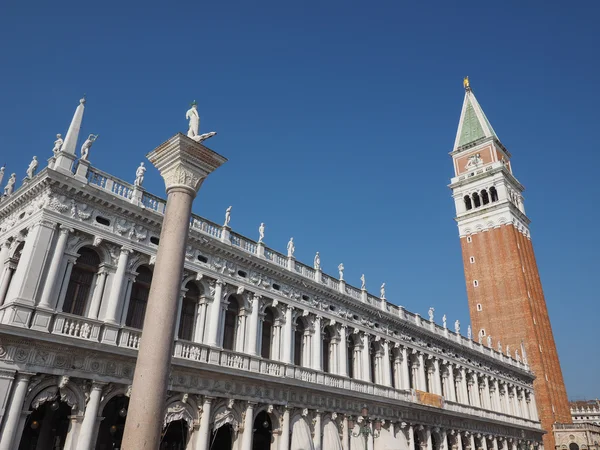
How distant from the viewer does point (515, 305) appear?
54.8 meters

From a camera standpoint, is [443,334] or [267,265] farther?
[443,334]

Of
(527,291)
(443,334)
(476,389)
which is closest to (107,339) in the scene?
(443,334)

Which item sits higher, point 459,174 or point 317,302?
point 459,174

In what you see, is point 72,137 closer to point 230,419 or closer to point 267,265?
point 267,265

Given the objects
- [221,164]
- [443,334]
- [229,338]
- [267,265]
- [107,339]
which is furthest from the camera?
[443,334]

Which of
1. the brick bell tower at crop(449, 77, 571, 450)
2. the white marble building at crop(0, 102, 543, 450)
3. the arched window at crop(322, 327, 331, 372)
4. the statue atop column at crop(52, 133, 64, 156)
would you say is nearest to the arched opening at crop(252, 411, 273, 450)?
the white marble building at crop(0, 102, 543, 450)

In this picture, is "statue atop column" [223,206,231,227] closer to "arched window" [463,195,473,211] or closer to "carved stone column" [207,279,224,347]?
"carved stone column" [207,279,224,347]

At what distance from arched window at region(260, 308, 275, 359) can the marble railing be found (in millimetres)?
2562

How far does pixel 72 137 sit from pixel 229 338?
10.8 metres

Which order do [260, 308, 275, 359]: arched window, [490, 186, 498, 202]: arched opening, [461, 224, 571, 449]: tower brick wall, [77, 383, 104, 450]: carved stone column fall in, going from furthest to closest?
[490, 186, 498, 202]: arched opening < [461, 224, 571, 449]: tower brick wall < [260, 308, 275, 359]: arched window < [77, 383, 104, 450]: carved stone column

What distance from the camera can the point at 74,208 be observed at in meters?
18.4

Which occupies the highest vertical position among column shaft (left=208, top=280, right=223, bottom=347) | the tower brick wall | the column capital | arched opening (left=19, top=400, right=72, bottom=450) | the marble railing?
the tower brick wall

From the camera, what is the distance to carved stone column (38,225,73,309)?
658 inches

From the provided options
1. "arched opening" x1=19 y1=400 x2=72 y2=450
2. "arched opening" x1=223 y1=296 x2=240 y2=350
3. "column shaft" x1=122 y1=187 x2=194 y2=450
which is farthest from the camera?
"arched opening" x1=223 y1=296 x2=240 y2=350
